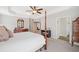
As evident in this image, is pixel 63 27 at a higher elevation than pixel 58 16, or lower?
lower

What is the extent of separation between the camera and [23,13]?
2160mm

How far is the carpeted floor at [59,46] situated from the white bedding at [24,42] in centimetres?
14

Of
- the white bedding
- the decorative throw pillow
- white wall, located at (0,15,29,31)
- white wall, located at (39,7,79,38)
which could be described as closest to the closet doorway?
white wall, located at (39,7,79,38)

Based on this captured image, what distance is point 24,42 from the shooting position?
6.95 ft

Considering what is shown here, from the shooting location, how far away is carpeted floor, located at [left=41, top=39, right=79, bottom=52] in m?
2.16

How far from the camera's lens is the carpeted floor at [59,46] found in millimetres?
2163

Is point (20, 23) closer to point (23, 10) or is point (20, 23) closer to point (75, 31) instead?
point (23, 10)

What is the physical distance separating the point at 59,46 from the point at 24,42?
567 millimetres

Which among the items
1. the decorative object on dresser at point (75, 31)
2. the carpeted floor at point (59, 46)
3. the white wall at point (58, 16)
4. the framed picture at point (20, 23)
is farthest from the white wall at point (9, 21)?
the decorative object on dresser at point (75, 31)

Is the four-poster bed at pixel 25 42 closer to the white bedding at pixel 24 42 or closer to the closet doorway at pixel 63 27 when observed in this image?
the white bedding at pixel 24 42

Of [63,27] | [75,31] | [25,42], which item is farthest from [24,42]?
[75,31]

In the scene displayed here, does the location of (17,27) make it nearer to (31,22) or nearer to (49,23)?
(31,22)

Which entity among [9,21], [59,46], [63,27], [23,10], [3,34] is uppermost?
[23,10]
